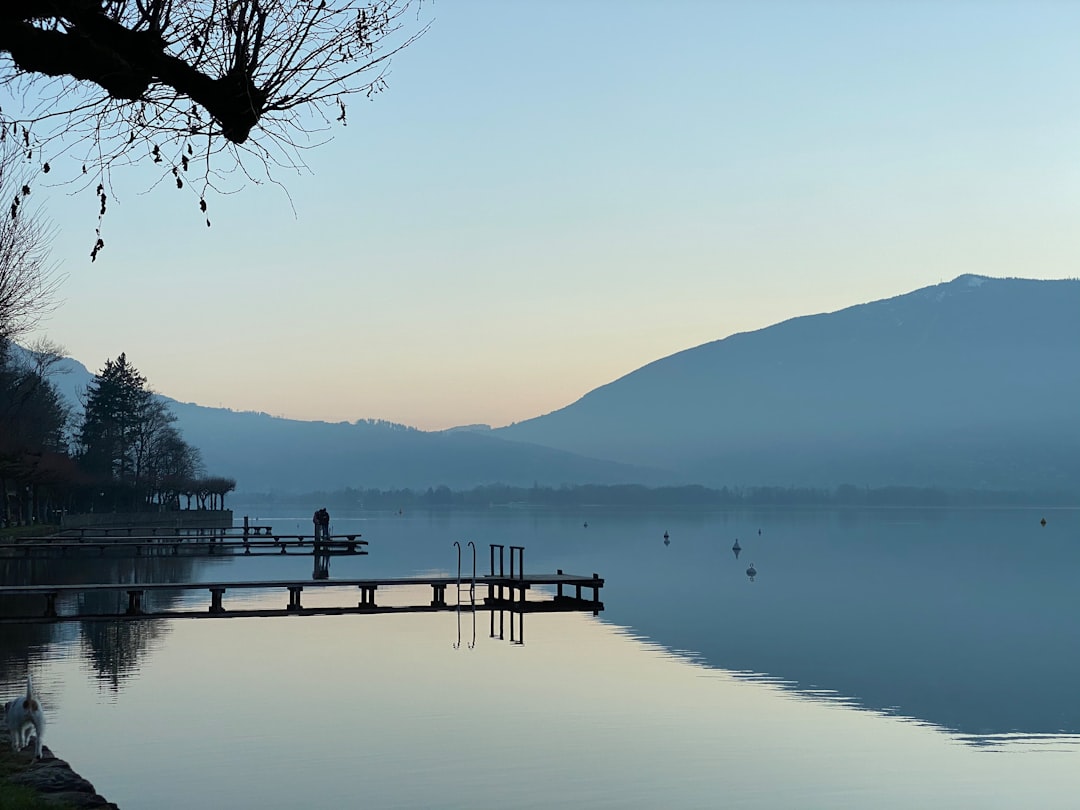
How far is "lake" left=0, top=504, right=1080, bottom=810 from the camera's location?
2517cm

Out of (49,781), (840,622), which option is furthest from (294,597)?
(840,622)

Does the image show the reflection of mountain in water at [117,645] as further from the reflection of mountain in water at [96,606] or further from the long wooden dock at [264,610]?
the long wooden dock at [264,610]

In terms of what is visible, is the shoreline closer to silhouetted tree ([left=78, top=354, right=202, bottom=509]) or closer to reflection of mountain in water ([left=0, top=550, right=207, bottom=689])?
reflection of mountain in water ([left=0, top=550, right=207, bottom=689])

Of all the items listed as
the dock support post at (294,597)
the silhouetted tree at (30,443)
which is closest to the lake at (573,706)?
the dock support post at (294,597)

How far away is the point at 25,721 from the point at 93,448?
119m

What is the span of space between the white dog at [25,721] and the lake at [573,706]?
7.19 feet

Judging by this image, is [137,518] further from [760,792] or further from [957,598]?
[760,792]

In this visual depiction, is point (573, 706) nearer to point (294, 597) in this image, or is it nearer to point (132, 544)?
point (294, 597)

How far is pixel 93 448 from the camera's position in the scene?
440 feet

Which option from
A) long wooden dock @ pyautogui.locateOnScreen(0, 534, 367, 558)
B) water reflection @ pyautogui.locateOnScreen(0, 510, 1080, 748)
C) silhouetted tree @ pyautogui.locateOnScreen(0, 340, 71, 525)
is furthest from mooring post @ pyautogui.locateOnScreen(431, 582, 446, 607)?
silhouetted tree @ pyautogui.locateOnScreen(0, 340, 71, 525)

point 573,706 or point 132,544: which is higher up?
point 132,544

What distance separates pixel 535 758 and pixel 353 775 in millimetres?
4273

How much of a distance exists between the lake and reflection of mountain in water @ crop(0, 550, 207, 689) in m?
0.25

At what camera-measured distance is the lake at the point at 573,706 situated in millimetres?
25172
